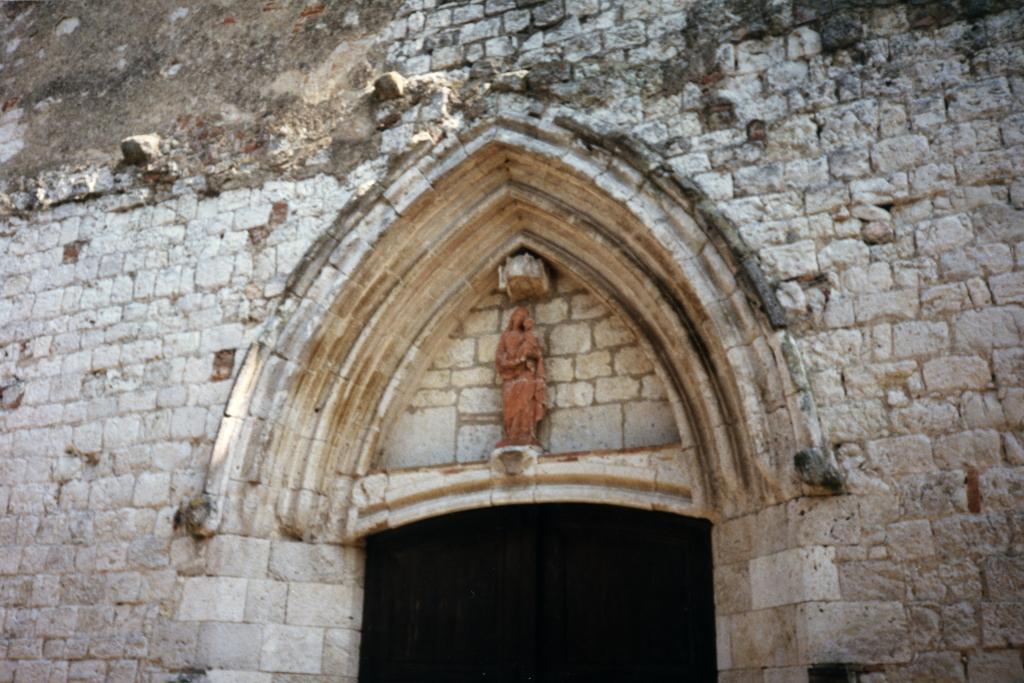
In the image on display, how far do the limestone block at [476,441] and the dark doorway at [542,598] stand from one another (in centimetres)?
29

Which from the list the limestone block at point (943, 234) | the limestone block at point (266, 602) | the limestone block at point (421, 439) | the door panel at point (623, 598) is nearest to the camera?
the limestone block at point (943, 234)

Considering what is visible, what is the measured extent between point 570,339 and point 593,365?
206 millimetres

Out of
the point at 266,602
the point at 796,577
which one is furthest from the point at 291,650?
the point at 796,577

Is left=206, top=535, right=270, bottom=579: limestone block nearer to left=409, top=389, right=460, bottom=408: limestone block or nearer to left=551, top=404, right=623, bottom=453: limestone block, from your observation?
left=409, top=389, right=460, bottom=408: limestone block

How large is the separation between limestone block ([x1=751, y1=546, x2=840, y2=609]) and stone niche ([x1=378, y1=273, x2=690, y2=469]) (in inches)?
31.0

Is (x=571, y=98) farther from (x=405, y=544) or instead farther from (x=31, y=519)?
(x=31, y=519)

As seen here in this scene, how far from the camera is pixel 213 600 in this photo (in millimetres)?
4898

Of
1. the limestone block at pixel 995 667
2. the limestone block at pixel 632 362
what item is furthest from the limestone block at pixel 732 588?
the limestone block at pixel 632 362

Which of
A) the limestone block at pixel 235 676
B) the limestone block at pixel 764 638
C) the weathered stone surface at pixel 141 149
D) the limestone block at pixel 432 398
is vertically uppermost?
the weathered stone surface at pixel 141 149

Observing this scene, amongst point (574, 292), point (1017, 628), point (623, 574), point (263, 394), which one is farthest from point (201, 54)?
point (1017, 628)

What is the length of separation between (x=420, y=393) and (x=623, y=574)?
149cm

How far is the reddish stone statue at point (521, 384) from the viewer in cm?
511

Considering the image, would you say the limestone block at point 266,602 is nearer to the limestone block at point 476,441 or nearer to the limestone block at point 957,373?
the limestone block at point 476,441

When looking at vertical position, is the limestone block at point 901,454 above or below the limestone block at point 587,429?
below
